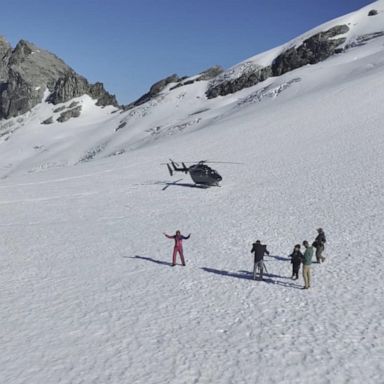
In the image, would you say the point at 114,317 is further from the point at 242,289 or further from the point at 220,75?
the point at 220,75

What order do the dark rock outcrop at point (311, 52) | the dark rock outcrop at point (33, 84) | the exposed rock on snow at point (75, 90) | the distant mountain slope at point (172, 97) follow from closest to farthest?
1. the distant mountain slope at point (172, 97)
2. the dark rock outcrop at point (311, 52)
3. the exposed rock on snow at point (75, 90)
4. the dark rock outcrop at point (33, 84)

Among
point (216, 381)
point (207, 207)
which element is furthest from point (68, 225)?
point (216, 381)

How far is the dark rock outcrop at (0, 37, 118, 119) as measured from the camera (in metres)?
143

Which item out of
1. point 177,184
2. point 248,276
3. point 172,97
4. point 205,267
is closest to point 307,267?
point 248,276

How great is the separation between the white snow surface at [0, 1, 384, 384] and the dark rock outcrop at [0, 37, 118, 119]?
9830 centimetres

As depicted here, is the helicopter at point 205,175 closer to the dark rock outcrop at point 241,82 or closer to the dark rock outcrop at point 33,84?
the dark rock outcrop at point 241,82

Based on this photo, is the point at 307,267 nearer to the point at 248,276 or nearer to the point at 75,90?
the point at 248,276

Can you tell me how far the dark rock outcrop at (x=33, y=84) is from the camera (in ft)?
470

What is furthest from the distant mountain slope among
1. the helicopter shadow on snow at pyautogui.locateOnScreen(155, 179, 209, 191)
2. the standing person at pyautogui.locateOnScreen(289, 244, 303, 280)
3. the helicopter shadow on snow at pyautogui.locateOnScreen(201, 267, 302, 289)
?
the standing person at pyautogui.locateOnScreen(289, 244, 303, 280)

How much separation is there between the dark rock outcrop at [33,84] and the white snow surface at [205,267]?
9830 centimetres

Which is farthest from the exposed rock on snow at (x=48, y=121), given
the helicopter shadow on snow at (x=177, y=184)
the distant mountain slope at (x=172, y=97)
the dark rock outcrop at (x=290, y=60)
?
the helicopter shadow on snow at (x=177, y=184)

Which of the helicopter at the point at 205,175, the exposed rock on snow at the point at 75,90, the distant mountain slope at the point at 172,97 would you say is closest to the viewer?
the helicopter at the point at 205,175

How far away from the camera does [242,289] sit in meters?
16.9

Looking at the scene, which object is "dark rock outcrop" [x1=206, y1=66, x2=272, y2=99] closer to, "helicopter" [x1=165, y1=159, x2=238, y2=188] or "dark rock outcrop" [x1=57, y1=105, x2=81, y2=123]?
"dark rock outcrop" [x1=57, y1=105, x2=81, y2=123]
